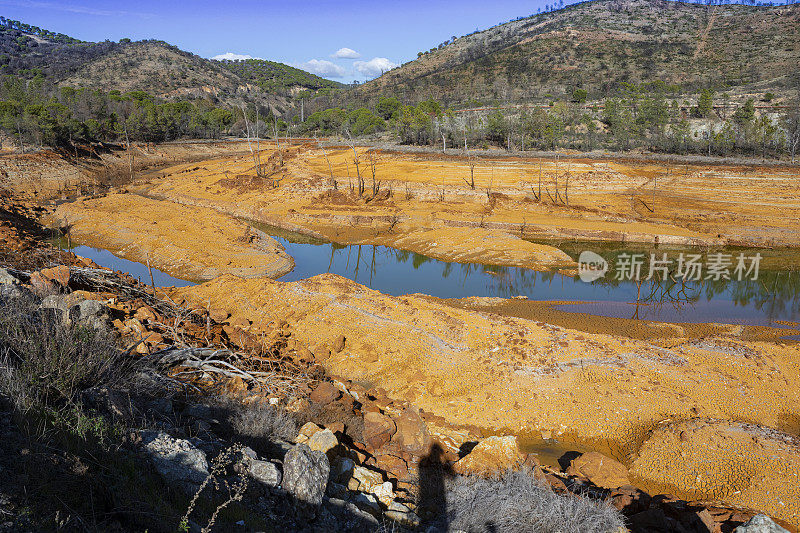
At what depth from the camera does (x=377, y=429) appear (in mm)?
7461

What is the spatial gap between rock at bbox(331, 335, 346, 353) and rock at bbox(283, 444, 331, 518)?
17.6 feet

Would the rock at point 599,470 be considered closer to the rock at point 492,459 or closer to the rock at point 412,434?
the rock at point 492,459

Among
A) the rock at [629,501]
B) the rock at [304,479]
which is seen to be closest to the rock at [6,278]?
the rock at [304,479]

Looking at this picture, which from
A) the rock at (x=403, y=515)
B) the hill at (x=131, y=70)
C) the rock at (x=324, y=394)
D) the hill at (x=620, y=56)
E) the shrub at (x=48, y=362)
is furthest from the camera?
the hill at (x=131, y=70)

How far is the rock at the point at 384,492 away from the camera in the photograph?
5680 millimetres

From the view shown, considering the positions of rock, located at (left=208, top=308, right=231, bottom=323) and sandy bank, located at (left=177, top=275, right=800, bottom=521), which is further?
→ rock, located at (left=208, top=308, right=231, bottom=323)

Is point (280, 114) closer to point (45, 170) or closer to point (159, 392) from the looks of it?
point (45, 170)

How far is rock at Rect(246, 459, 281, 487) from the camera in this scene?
464cm

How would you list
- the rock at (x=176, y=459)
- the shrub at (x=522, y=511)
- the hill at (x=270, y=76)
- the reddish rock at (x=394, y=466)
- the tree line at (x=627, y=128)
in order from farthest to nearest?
the hill at (x=270, y=76) < the tree line at (x=627, y=128) < the reddish rock at (x=394, y=466) < the shrub at (x=522, y=511) < the rock at (x=176, y=459)

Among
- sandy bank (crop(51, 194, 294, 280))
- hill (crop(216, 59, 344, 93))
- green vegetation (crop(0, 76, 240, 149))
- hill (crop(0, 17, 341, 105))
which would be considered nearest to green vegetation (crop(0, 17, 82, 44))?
hill (crop(0, 17, 341, 105))

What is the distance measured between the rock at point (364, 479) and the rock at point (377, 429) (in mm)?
978

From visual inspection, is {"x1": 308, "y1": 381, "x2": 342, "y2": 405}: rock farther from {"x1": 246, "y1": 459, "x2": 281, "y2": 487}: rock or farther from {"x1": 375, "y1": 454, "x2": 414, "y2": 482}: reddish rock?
{"x1": 246, "y1": 459, "x2": 281, "y2": 487}: rock

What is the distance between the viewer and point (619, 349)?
10180 mm

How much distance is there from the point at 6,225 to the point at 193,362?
1693 cm
